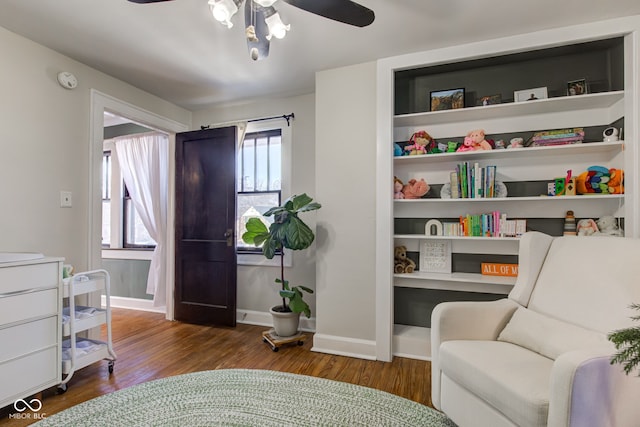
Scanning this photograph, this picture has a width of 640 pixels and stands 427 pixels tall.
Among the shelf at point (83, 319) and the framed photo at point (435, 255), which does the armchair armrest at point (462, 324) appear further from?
the shelf at point (83, 319)

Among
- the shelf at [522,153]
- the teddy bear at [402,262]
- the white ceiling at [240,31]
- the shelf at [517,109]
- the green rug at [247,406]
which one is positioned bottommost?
the green rug at [247,406]

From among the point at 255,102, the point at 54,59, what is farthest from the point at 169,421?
the point at 255,102

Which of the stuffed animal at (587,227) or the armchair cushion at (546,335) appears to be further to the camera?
the stuffed animal at (587,227)

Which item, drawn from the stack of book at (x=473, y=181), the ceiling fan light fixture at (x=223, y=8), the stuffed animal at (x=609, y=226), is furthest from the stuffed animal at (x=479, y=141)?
the ceiling fan light fixture at (x=223, y=8)

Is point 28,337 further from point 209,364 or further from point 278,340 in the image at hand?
point 278,340

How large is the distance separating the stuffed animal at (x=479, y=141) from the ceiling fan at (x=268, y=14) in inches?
55.0

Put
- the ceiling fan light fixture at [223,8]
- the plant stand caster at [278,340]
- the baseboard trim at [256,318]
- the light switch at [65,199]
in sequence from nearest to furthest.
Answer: the ceiling fan light fixture at [223,8], the light switch at [65,199], the plant stand caster at [278,340], the baseboard trim at [256,318]

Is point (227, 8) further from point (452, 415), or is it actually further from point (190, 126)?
point (190, 126)

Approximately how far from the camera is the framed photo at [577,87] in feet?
7.39

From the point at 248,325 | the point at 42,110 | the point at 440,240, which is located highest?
the point at 42,110

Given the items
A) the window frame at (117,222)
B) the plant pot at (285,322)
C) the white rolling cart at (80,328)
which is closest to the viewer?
the white rolling cart at (80,328)

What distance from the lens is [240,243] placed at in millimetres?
3613

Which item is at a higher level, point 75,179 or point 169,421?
point 75,179

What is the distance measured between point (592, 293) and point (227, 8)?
6.99ft
